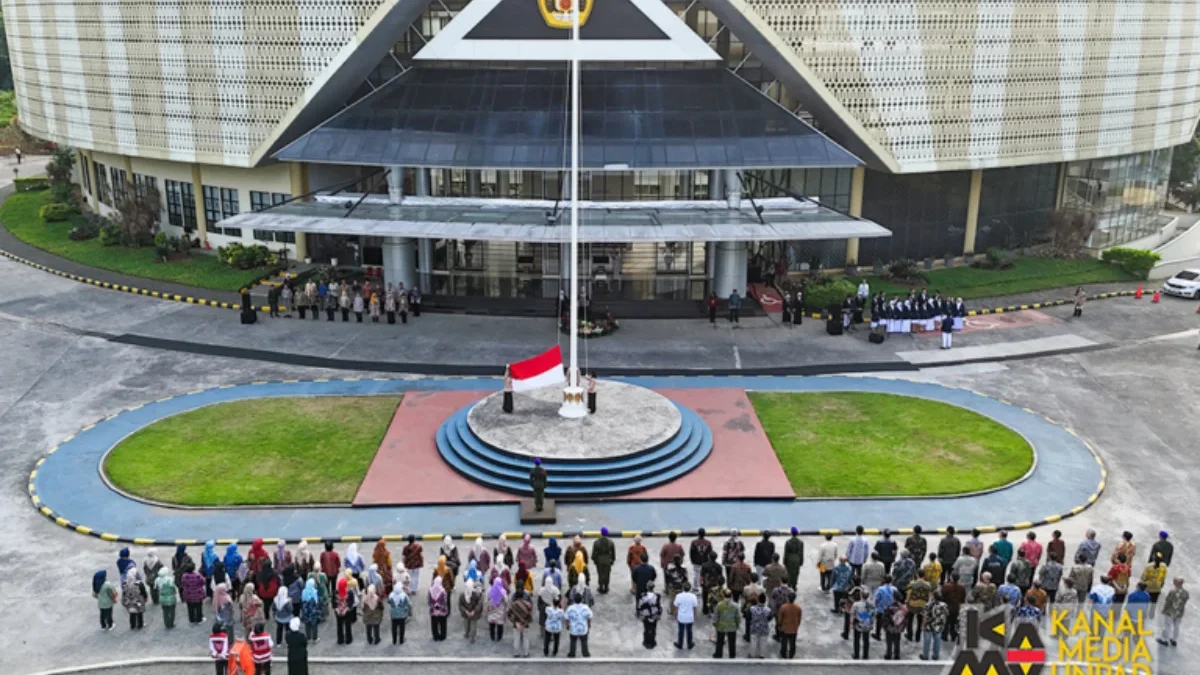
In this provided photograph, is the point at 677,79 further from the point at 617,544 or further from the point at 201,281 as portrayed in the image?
the point at 617,544

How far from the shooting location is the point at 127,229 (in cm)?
5150

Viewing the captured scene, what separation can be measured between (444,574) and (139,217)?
37.9m

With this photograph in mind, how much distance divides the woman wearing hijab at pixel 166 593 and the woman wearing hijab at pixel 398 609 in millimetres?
4053

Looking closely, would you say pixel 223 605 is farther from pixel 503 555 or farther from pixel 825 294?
pixel 825 294

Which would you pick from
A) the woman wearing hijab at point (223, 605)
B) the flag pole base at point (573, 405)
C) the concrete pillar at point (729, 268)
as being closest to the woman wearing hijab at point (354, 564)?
the woman wearing hijab at point (223, 605)

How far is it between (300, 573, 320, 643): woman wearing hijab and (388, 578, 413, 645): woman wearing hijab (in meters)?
1.33

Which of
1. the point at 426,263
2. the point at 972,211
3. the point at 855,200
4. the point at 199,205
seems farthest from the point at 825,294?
the point at 199,205

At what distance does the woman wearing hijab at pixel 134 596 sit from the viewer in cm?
1970

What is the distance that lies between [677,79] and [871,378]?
52.8 feet

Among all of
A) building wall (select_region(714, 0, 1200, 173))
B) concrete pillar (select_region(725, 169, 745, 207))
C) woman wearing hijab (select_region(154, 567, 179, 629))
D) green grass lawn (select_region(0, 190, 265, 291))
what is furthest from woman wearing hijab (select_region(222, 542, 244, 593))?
building wall (select_region(714, 0, 1200, 173))

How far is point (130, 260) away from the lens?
49281 mm

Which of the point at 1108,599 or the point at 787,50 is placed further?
the point at 787,50

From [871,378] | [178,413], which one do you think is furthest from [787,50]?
[178,413]

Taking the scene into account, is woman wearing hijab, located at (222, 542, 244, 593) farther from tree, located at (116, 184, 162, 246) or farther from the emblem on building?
tree, located at (116, 184, 162, 246)
